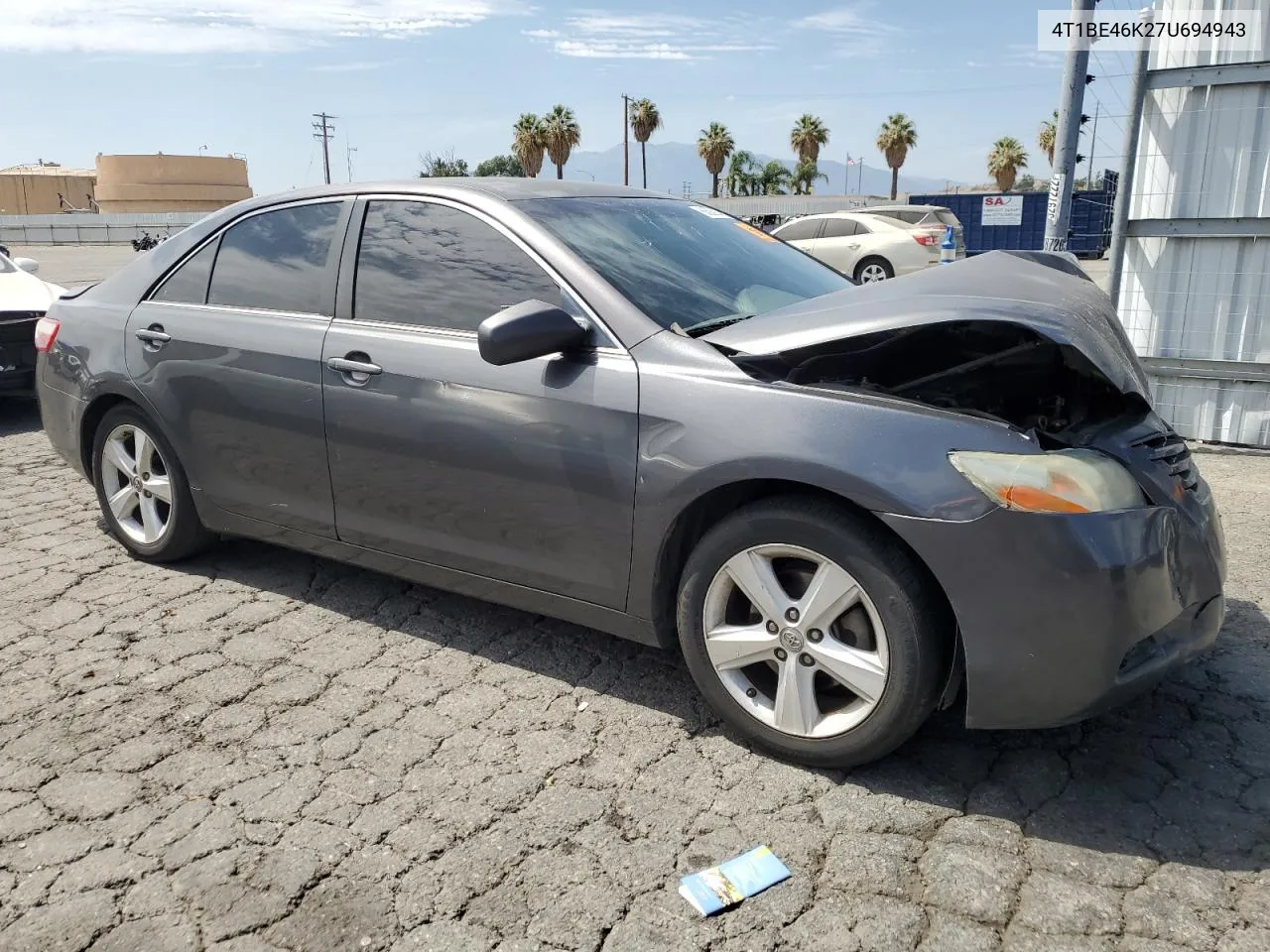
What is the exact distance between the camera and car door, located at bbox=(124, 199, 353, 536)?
142 inches

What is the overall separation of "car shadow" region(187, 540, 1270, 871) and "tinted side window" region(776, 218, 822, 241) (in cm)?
1502

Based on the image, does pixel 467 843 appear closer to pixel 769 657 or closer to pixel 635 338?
pixel 769 657

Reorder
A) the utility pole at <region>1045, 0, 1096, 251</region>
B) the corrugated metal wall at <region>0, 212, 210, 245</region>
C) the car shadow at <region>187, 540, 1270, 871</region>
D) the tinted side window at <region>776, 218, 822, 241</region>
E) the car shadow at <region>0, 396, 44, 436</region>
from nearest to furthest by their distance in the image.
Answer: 1. the car shadow at <region>187, 540, 1270, 871</region>
2. the utility pole at <region>1045, 0, 1096, 251</region>
3. the car shadow at <region>0, 396, 44, 436</region>
4. the tinted side window at <region>776, 218, 822, 241</region>
5. the corrugated metal wall at <region>0, 212, 210, 245</region>

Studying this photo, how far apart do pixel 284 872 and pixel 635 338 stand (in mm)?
1689

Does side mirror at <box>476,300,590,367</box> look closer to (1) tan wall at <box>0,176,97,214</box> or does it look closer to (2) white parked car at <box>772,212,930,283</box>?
(2) white parked car at <box>772,212,930,283</box>

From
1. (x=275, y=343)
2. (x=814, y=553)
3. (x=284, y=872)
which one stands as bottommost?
(x=284, y=872)

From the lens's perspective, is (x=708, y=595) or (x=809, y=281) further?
(x=809, y=281)

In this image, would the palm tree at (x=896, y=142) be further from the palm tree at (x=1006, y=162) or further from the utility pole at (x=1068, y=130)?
the utility pole at (x=1068, y=130)

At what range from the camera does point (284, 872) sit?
236 cm

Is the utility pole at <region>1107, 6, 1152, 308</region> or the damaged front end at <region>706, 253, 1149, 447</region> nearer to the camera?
the damaged front end at <region>706, 253, 1149, 447</region>

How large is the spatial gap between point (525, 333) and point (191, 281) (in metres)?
2.00

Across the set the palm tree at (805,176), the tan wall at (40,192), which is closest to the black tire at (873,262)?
the palm tree at (805,176)

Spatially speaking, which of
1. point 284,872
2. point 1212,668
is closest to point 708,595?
point 284,872

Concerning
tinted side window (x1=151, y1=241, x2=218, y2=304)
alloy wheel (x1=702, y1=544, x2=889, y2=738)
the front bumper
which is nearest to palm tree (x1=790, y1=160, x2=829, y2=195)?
tinted side window (x1=151, y1=241, x2=218, y2=304)
